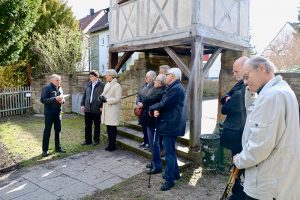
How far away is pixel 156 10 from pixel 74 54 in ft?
27.4

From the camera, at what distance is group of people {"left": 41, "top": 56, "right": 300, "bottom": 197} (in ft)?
7.45

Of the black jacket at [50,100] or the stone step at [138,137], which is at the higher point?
the black jacket at [50,100]

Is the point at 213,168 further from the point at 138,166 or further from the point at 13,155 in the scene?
the point at 13,155

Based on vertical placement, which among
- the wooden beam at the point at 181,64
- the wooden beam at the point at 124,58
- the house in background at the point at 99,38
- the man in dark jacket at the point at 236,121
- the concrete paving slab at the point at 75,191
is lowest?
the concrete paving slab at the point at 75,191

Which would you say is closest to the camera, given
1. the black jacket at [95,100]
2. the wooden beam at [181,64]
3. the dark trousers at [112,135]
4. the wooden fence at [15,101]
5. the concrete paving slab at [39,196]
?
the concrete paving slab at [39,196]

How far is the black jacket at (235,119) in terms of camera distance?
3.96m

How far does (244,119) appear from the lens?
158 inches

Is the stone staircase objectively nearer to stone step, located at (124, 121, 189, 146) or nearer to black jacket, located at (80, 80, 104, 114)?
stone step, located at (124, 121, 189, 146)

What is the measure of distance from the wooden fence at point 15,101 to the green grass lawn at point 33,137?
2.46 feet

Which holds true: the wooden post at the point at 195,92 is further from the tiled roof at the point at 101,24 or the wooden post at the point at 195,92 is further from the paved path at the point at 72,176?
the tiled roof at the point at 101,24

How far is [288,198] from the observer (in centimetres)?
231

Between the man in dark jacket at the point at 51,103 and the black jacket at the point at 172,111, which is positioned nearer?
the black jacket at the point at 172,111

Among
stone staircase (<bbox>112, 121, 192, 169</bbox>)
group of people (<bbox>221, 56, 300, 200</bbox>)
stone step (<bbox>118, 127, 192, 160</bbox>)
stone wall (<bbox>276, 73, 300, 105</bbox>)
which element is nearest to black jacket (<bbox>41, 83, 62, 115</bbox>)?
stone staircase (<bbox>112, 121, 192, 169</bbox>)

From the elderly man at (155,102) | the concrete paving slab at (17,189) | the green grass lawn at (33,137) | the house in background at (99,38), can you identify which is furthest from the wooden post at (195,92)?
the house in background at (99,38)
